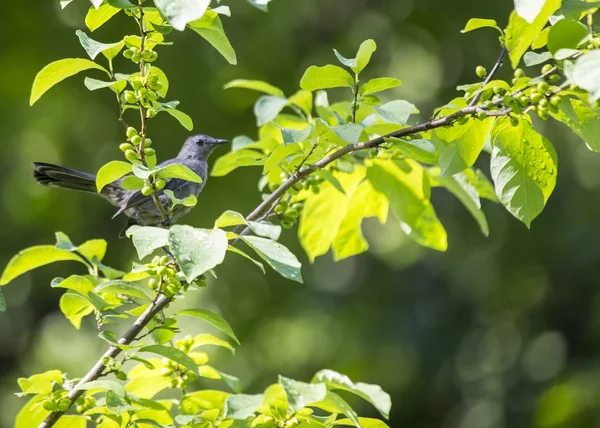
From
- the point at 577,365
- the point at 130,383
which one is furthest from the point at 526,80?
the point at 577,365

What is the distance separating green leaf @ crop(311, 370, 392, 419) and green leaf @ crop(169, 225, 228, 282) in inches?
17.0

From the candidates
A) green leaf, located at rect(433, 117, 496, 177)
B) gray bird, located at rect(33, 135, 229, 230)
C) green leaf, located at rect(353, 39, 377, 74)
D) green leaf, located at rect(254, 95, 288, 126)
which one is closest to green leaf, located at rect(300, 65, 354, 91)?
green leaf, located at rect(353, 39, 377, 74)

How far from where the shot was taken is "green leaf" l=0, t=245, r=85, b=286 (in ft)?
7.25

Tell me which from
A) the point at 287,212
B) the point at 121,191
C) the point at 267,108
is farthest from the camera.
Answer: the point at 121,191

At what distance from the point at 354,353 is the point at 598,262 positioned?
263cm

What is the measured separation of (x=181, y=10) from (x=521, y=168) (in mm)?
1009

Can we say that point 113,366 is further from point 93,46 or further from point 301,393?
point 93,46

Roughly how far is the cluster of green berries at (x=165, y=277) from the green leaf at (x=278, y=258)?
25cm

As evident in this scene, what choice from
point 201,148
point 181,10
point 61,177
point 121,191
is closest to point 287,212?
point 181,10

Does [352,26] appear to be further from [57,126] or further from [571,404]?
[571,404]

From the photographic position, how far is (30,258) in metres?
2.25

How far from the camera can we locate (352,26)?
8.93 meters

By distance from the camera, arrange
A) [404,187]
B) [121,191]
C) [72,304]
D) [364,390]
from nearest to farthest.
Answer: [364,390] < [72,304] < [404,187] < [121,191]

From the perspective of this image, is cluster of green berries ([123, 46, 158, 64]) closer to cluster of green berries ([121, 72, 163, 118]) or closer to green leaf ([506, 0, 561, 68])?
cluster of green berries ([121, 72, 163, 118])
